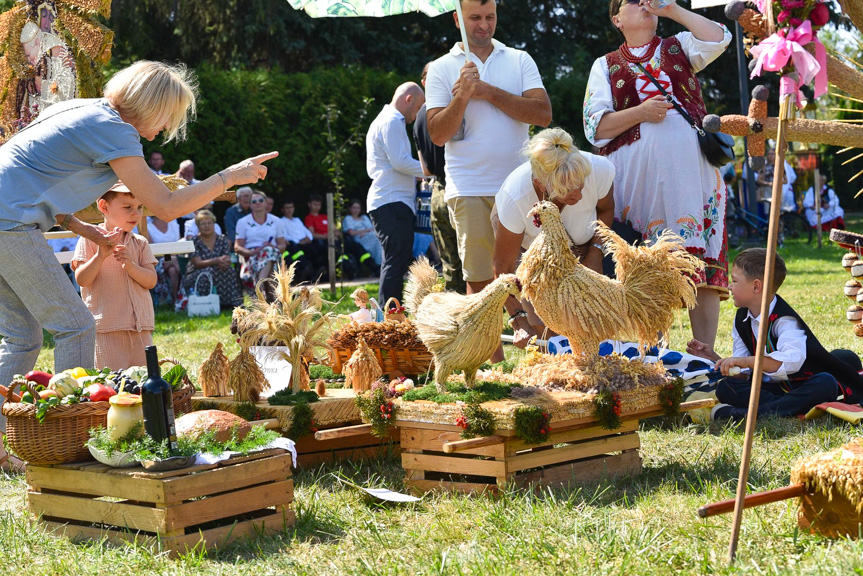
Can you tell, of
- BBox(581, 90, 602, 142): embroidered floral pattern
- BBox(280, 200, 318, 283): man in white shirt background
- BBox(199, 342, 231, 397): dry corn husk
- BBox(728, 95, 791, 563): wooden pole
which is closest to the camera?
BBox(728, 95, 791, 563): wooden pole

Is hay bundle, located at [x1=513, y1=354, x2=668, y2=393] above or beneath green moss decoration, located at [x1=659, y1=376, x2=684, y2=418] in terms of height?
above

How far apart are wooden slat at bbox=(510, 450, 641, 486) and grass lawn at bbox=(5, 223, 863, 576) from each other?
0.05 m

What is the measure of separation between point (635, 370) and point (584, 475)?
48cm

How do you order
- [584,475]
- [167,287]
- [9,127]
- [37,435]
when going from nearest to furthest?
[37,435]
[584,475]
[9,127]
[167,287]

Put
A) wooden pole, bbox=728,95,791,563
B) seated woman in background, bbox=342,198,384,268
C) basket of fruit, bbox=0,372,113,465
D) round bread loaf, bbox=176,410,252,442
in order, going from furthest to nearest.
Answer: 1. seated woman in background, bbox=342,198,384,268
2. round bread loaf, bbox=176,410,252,442
3. basket of fruit, bbox=0,372,113,465
4. wooden pole, bbox=728,95,791,563

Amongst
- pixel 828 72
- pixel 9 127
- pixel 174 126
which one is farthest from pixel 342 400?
pixel 9 127

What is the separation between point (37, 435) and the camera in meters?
3.18

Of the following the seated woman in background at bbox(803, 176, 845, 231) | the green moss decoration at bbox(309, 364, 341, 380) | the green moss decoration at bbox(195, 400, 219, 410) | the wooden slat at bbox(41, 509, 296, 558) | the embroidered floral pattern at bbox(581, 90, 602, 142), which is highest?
the embroidered floral pattern at bbox(581, 90, 602, 142)

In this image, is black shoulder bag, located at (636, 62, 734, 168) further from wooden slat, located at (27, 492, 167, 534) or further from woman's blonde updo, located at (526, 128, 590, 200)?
wooden slat, located at (27, 492, 167, 534)

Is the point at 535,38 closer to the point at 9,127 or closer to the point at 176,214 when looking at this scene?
the point at 9,127

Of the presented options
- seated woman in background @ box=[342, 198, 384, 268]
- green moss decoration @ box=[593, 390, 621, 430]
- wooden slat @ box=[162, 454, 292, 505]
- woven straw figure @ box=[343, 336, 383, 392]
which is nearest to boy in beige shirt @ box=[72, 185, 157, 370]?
woven straw figure @ box=[343, 336, 383, 392]

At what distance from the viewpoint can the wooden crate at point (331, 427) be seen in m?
3.87

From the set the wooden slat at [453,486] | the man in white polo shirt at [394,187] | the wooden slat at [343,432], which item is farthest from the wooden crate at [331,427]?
the man in white polo shirt at [394,187]

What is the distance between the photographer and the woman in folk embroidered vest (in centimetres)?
492
